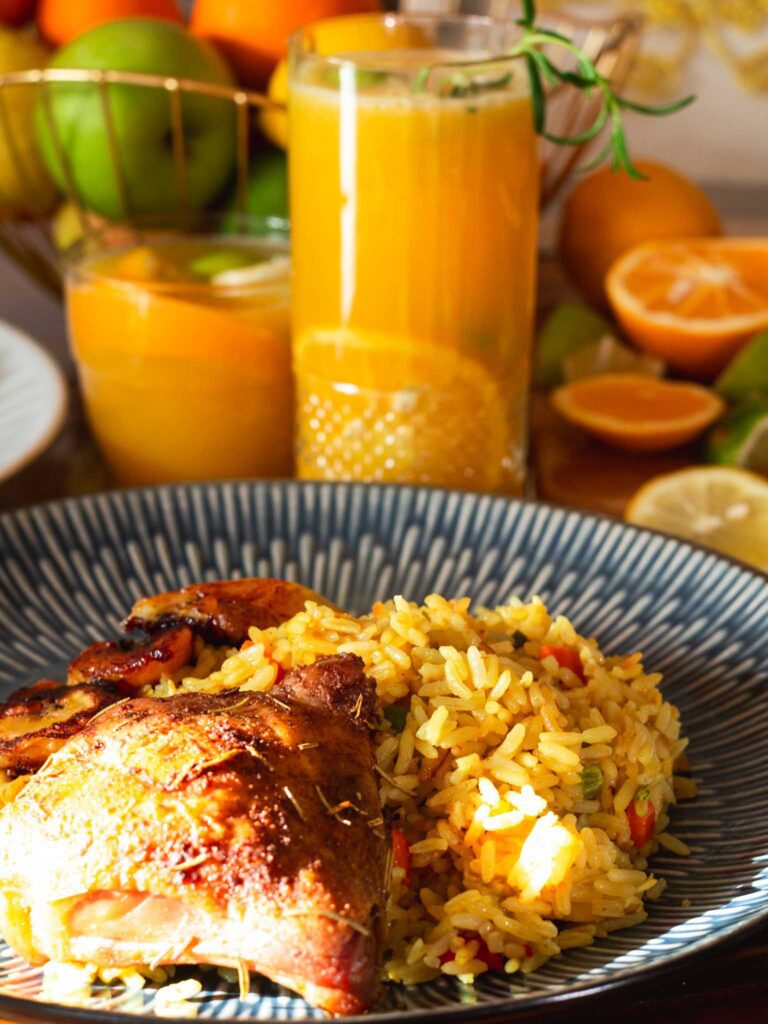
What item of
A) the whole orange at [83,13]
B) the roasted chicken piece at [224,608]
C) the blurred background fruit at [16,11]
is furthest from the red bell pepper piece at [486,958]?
the blurred background fruit at [16,11]

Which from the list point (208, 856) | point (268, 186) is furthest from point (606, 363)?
point (208, 856)

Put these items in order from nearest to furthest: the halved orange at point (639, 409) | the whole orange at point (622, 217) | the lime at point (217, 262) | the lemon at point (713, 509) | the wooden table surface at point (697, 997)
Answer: the wooden table surface at point (697, 997) < the lemon at point (713, 509) < the lime at point (217, 262) < the halved orange at point (639, 409) < the whole orange at point (622, 217)

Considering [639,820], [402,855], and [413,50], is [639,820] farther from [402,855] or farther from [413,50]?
[413,50]

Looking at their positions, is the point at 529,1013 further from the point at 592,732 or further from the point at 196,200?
the point at 196,200

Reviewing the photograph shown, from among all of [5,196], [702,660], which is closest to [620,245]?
[5,196]

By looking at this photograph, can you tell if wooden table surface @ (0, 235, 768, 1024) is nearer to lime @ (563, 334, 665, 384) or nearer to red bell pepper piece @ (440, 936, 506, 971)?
red bell pepper piece @ (440, 936, 506, 971)

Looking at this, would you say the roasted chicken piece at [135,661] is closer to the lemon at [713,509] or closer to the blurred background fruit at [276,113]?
the lemon at [713,509]
